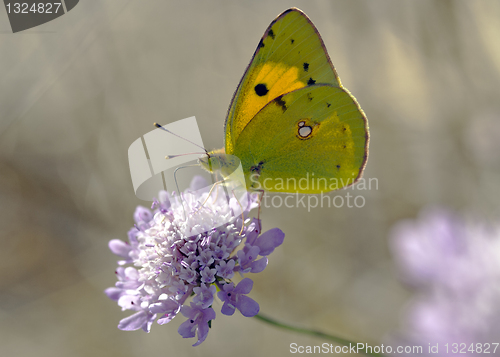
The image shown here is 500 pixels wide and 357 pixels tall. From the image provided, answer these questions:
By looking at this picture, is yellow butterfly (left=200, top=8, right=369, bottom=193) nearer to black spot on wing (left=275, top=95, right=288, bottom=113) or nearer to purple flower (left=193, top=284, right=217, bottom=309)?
black spot on wing (left=275, top=95, right=288, bottom=113)

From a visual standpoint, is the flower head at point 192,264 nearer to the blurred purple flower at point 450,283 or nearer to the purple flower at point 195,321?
the purple flower at point 195,321

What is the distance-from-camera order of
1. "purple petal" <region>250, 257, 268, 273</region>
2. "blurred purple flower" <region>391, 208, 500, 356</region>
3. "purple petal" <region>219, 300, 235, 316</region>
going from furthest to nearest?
"blurred purple flower" <region>391, 208, 500, 356</region> → "purple petal" <region>250, 257, 268, 273</region> → "purple petal" <region>219, 300, 235, 316</region>

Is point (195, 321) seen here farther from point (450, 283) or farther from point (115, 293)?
point (450, 283)

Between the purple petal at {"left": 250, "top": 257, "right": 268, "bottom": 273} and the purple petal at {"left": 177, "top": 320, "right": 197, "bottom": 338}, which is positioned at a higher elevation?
the purple petal at {"left": 250, "top": 257, "right": 268, "bottom": 273}

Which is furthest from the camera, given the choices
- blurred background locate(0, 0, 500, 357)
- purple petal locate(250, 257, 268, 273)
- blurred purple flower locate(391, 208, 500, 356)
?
blurred background locate(0, 0, 500, 357)

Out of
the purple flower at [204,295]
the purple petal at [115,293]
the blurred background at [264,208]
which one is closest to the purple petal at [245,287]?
the purple flower at [204,295]

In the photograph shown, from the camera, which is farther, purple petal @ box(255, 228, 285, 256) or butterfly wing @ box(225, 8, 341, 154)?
butterfly wing @ box(225, 8, 341, 154)

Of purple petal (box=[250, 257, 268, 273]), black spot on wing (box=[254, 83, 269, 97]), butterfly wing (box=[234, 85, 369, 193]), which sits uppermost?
black spot on wing (box=[254, 83, 269, 97])

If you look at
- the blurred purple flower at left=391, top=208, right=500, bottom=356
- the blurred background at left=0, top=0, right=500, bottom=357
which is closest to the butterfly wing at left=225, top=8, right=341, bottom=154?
the blurred purple flower at left=391, top=208, right=500, bottom=356
